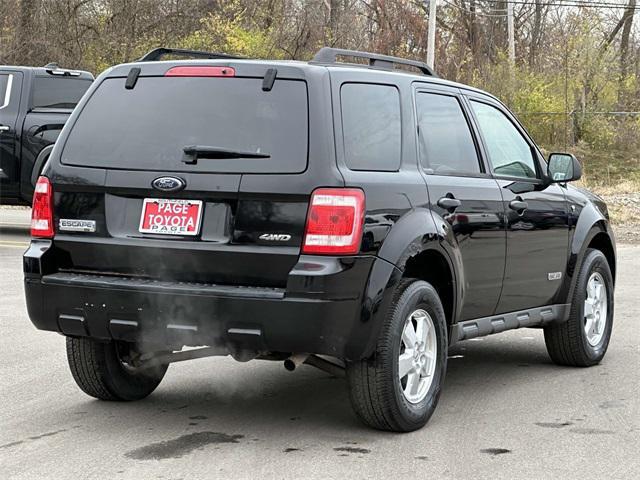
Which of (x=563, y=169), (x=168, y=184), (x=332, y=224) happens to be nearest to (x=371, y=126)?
(x=332, y=224)

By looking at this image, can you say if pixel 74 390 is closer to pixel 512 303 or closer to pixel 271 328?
pixel 271 328

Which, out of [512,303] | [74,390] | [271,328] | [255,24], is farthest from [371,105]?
[255,24]

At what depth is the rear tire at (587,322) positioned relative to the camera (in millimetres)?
7539

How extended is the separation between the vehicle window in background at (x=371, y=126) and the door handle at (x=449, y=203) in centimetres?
37

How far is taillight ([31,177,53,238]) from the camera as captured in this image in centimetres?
576

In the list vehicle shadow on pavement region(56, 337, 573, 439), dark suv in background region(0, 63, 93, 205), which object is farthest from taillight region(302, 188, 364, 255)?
dark suv in background region(0, 63, 93, 205)

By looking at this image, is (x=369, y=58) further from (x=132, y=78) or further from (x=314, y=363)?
(x=314, y=363)

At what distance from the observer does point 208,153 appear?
546 centimetres

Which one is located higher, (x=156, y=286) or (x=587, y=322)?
(x=156, y=286)

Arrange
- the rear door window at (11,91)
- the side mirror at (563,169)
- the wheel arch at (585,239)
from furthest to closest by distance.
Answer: the rear door window at (11,91) → the wheel arch at (585,239) → the side mirror at (563,169)

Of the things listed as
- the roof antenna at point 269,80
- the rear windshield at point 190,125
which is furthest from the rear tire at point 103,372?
the roof antenna at point 269,80

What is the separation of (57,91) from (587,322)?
9.70 m

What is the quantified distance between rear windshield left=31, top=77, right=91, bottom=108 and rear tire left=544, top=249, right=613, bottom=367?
9351 mm

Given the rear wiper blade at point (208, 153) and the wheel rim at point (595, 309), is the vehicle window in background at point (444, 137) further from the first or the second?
the wheel rim at point (595, 309)
